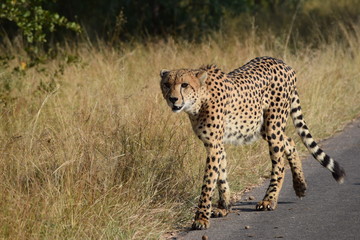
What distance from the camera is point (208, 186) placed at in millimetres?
5762

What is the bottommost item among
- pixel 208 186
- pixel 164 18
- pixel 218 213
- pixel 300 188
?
pixel 300 188

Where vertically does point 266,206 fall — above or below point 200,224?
below

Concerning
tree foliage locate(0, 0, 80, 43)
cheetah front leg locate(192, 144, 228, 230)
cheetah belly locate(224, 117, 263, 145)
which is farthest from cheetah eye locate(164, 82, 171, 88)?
tree foliage locate(0, 0, 80, 43)

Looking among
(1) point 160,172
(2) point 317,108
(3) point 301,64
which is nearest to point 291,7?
(3) point 301,64

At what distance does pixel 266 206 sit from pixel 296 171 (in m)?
0.59

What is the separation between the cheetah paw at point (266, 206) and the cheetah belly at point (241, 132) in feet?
1.81

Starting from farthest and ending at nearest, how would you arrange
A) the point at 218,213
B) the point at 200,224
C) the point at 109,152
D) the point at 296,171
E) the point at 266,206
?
the point at 296,171 < the point at 109,152 < the point at 266,206 < the point at 218,213 < the point at 200,224

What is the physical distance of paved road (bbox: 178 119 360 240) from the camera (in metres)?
5.43

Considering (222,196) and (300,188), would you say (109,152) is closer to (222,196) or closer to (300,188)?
(222,196)

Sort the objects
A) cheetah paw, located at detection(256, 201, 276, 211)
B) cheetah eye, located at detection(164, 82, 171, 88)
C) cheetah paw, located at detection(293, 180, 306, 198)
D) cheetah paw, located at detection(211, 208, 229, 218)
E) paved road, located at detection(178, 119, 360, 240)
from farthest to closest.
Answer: cheetah paw, located at detection(293, 180, 306, 198), cheetah paw, located at detection(256, 201, 276, 211), cheetah paw, located at detection(211, 208, 229, 218), cheetah eye, located at detection(164, 82, 171, 88), paved road, located at detection(178, 119, 360, 240)

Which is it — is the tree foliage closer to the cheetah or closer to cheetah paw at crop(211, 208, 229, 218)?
the cheetah

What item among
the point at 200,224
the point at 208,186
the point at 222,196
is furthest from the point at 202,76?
the point at 200,224

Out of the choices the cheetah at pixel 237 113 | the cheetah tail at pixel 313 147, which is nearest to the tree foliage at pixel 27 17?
Answer: the cheetah at pixel 237 113

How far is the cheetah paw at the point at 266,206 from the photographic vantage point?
20.2 feet
